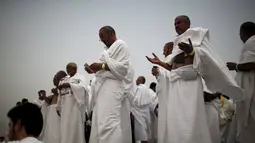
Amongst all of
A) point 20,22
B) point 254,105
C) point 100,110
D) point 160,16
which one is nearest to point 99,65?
point 100,110

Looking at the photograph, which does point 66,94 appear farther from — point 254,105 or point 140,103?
point 254,105

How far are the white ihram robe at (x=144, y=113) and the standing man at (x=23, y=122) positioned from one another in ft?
10.1

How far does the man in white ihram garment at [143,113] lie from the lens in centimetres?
508

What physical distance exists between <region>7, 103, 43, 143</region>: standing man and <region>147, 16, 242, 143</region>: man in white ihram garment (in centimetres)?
151

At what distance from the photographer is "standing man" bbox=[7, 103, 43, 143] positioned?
6.61 feet

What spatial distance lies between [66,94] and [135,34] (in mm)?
4269

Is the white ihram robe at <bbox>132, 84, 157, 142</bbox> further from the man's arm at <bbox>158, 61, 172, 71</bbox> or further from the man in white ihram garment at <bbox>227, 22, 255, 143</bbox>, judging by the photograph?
the man in white ihram garment at <bbox>227, 22, 255, 143</bbox>

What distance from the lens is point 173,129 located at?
3.10m

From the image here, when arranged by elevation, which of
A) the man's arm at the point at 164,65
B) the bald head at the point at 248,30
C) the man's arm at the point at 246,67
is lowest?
the man's arm at the point at 246,67

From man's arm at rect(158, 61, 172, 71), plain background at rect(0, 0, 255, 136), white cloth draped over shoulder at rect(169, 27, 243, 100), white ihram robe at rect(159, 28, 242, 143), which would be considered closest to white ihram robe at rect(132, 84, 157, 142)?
man's arm at rect(158, 61, 172, 71)

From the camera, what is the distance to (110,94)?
11.9 feet

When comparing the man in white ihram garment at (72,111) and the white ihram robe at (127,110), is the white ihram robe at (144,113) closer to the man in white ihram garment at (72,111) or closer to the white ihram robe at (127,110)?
the man in white ihram garment at (72,111)

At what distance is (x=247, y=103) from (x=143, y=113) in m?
2.35

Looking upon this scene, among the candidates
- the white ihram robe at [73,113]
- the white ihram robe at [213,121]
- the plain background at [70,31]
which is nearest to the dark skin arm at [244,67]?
the white ihram robe at [213,121]
